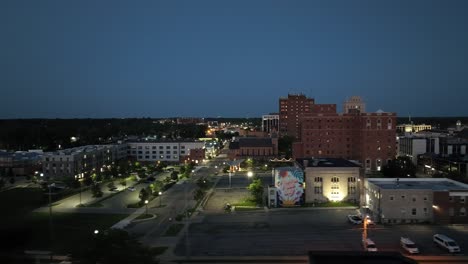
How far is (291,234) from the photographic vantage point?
64.6ft

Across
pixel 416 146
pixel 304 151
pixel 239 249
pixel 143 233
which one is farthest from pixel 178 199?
pixel 416 146

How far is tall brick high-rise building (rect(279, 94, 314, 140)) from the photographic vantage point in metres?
88.6

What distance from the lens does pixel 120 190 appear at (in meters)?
33.8

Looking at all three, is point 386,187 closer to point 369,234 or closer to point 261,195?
point 369,234

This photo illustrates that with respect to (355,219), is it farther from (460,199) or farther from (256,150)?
(256,150)

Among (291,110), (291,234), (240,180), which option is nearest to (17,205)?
(291,234)

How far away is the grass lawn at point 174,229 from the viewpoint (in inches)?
794

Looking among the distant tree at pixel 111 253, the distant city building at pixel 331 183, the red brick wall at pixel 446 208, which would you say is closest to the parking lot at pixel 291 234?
the red brick wall at pixel 446 208

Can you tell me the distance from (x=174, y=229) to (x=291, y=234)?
6.10 meters

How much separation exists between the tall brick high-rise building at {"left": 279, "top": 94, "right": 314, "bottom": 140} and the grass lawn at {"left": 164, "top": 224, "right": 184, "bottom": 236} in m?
68.1

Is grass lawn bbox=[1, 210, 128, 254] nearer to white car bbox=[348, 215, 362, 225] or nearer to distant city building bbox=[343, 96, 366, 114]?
white car bbox=[348, 215, 362, 225]

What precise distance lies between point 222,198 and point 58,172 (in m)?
19.7

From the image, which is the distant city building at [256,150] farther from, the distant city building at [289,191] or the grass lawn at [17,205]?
the grass lawn at [17,205]

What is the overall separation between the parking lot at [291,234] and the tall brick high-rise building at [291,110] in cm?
6510
